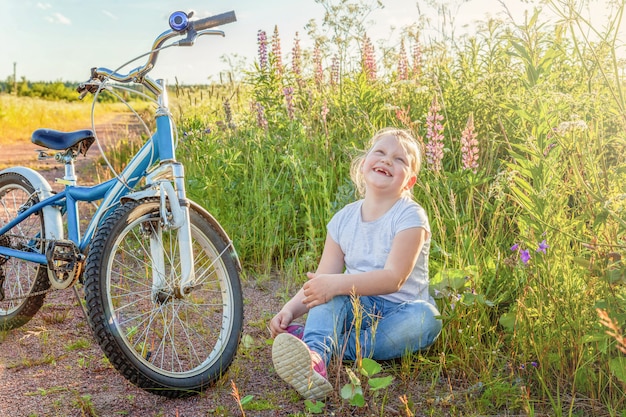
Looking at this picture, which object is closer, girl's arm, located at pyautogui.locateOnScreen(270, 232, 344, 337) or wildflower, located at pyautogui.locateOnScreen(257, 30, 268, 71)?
girl's arm, located at pyautogui.locateOnScreen(270, 232, 344, 337)

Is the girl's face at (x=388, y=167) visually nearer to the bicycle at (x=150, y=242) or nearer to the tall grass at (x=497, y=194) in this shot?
the tall grass at (x=497, y=194)

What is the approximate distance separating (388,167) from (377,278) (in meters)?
0.50

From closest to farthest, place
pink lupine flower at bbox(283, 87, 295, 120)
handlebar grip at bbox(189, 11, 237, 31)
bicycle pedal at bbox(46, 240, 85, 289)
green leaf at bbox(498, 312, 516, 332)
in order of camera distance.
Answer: handlebar grip at bbox(189, 11, 237, 31), green leaf at bbox(498, 312, 516, 332), bicycle pedal at bbox(46, 240, 85, 289), pink lupine flower at bbox(283, 87, 295, 120)

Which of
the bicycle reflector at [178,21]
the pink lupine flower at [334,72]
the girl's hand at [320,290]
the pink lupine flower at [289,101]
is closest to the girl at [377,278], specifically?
the girl's hand at [320,290]

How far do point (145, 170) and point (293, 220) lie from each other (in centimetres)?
178

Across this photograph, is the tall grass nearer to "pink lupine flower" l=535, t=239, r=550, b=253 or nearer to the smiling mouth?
"pink lupine flower" l=535, t=239, r=550, b=253

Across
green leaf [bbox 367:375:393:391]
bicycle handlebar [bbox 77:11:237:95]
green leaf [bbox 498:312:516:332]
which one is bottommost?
green leaf [bbox 367:375:393:391]

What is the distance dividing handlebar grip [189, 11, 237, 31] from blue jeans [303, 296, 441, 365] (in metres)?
1.25

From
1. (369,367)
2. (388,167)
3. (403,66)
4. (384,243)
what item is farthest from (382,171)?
(403,66)

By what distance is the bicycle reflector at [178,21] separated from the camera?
2721 mm

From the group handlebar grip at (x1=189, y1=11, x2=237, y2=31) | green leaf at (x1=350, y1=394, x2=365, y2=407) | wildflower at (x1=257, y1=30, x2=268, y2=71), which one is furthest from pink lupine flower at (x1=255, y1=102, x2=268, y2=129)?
green leaf at (x1=350, y1=394, x2=365, y2=407)

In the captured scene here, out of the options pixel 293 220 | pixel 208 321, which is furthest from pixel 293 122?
pixel 208 321

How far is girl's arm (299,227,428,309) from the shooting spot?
2787 millimetres

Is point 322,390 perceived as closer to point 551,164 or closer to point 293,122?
point 551,164
